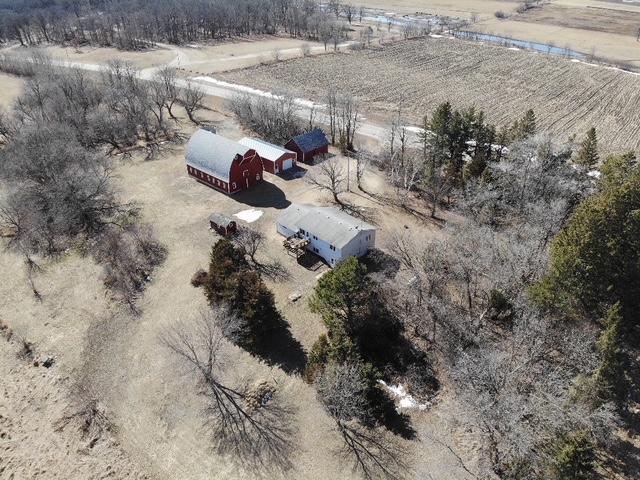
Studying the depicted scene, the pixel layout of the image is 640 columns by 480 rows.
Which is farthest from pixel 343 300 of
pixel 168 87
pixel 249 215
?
pixel 168 87

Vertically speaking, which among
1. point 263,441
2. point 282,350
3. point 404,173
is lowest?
point 263,441

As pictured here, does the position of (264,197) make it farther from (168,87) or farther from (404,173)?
(168,87)

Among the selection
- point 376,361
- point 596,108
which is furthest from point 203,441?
point 596,108

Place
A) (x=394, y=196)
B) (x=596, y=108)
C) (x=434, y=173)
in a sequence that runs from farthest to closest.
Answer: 1. (x=596, y=108)
2. (x=394, y=196)
3. (x=434, y=173)

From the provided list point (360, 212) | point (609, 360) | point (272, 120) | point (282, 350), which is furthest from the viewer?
point (272, 120)

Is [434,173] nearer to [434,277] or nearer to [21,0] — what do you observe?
[434,277]

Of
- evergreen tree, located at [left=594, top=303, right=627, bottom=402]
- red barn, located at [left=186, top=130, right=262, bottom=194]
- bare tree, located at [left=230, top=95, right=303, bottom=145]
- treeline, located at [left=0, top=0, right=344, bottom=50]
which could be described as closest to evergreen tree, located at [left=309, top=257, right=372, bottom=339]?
evergreen tree, located at [left=594, top=303, right=627, bottom=402]
